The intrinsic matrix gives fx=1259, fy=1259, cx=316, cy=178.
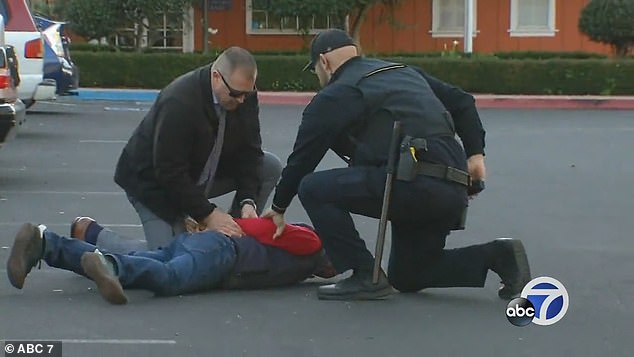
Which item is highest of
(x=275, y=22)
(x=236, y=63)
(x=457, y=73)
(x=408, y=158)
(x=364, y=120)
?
(x=275, y=22)

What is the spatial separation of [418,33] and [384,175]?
2720 centimetres

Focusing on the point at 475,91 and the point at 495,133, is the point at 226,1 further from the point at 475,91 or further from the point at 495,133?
the point at 495,133

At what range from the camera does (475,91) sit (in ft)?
83.0

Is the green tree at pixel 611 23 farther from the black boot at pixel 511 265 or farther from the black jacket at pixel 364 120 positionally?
the black jacket at pixel 364 120

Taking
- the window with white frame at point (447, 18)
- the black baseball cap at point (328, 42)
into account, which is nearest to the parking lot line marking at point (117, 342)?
the black baseball cap at point (328, 42)

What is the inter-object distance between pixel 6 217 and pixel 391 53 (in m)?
23.1

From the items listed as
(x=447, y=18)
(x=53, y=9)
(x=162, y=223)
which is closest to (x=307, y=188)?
(x=162, y=223)

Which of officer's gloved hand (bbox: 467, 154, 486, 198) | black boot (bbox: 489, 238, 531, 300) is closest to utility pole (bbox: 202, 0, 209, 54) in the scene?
officer's gloved hand (bbox: 467, 154, 486, 198)

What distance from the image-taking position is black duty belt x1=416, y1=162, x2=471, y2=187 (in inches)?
254

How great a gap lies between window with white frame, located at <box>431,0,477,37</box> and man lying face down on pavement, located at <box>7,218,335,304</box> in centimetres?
2659

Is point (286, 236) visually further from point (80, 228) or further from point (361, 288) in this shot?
point (80, 228)

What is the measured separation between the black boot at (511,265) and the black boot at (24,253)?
241 cm

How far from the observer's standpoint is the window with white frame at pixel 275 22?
3138cm

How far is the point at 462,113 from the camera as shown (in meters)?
6.93
